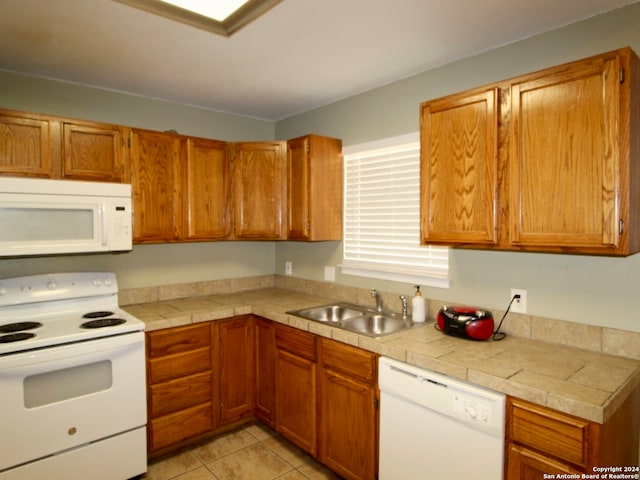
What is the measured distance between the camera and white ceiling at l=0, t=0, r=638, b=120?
1748 mm

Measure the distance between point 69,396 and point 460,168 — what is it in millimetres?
2344

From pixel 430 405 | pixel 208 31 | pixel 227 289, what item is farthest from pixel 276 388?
pixel 208 31

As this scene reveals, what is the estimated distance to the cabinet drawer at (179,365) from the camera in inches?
97.7

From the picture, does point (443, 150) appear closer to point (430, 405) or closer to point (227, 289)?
point (430, 405)

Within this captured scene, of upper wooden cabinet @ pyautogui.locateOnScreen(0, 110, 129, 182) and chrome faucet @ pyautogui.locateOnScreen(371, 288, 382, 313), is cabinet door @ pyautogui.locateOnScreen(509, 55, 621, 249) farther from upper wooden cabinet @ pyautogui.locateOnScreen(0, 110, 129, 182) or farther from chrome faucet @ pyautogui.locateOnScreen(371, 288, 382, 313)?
upper wooden cabinet @ pyautogui.locateOnScreen(0, 110, 129, 182)

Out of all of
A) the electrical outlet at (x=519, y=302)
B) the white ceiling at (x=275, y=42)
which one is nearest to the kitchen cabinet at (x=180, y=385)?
the white ceiling at (x=275, y=42)

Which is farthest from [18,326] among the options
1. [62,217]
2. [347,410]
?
[347,410]

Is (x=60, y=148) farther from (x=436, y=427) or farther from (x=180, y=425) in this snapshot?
(x=436, y=427)

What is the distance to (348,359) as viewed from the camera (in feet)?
7.07

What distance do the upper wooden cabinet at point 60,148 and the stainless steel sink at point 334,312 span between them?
1.54 meters

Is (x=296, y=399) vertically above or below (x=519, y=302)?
below

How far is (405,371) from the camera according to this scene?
6.08 feet

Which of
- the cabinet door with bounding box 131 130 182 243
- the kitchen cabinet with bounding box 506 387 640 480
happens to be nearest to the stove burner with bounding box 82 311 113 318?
the cabinet door with bounding box 131 130 182 243

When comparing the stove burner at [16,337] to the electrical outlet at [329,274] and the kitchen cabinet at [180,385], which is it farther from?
the electrical outlet at [329,274]
